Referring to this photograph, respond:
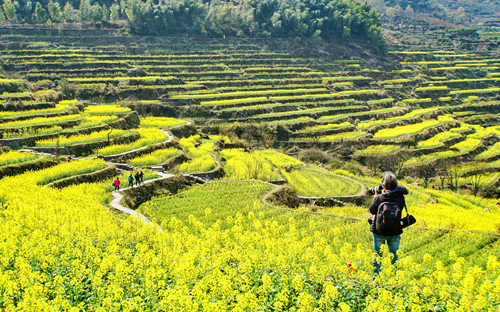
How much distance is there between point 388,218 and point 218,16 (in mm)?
81116

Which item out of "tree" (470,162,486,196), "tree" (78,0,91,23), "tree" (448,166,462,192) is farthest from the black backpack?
"tree" (78,0,91,23)

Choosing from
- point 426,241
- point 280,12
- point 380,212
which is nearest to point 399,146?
point 426,241

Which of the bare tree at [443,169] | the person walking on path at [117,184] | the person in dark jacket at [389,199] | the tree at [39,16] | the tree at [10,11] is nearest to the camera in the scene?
the person in dark jacket at [389,199]

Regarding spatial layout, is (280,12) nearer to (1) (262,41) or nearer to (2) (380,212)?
(1) (262,41)

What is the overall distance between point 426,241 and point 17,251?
11657mm

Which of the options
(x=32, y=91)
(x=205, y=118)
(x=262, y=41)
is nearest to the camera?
(x=32, y=91)

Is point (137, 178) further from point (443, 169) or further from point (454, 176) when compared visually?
point (443, 169)

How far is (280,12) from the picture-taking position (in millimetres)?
84562

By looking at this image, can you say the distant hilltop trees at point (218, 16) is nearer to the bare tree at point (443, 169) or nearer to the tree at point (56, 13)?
the tree at point (56, 13)

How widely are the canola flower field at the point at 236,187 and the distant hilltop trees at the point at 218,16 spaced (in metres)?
6.56

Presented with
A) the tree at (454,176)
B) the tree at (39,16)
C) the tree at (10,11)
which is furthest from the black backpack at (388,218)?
the tree at (10,11)

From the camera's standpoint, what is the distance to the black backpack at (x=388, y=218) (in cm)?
788

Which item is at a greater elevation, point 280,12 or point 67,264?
point 280,12

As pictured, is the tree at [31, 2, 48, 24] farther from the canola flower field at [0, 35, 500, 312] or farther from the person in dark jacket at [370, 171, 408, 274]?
the person in dark jacket at [370, 171, 408, 274]
